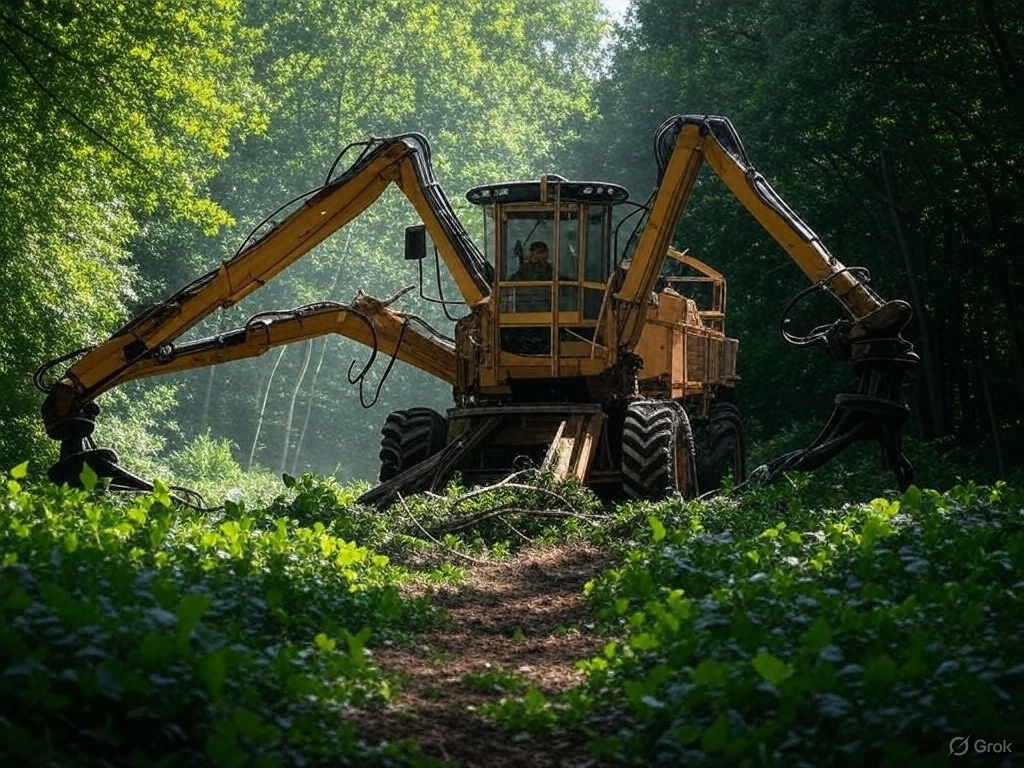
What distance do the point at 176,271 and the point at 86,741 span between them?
55422 mm

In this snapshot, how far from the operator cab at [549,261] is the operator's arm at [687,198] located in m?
0.45

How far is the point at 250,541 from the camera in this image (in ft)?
33.1

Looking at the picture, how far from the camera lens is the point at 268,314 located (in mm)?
18625

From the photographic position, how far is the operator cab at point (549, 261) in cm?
1806

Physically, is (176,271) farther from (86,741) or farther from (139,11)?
(86,741)

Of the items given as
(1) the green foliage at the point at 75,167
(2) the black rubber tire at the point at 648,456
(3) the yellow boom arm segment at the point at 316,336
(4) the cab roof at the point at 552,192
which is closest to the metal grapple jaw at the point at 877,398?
(2) the black rubber tire at the point at 648,456

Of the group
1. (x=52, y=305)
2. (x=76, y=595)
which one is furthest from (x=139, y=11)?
(x=76, y=595)

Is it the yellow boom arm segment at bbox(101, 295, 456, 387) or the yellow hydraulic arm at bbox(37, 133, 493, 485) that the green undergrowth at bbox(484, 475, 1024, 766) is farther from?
the yellow boom arm segment at bbox(101, 295, 456, 387)

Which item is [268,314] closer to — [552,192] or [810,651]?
[552,192]

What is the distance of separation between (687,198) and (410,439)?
4501 mm

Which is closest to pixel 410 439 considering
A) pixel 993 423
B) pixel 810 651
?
pixel 810 651

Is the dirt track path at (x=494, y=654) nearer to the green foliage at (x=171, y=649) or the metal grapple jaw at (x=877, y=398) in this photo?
the green foliage at (x=171, y=649)

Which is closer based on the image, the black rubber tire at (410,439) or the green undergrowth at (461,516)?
the green undergrowth at (461,516)

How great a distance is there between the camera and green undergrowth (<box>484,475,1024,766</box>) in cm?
598
